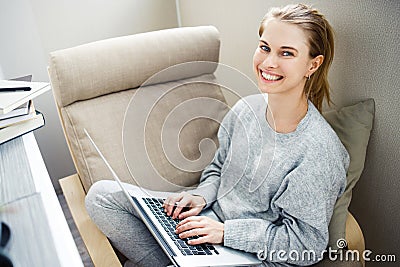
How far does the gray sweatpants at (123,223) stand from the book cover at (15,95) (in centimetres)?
33

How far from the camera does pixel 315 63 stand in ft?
3.41

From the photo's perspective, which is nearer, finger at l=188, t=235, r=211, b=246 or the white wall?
finger at l=188, t=235, r=211, b=246

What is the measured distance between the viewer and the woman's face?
39.6 inches

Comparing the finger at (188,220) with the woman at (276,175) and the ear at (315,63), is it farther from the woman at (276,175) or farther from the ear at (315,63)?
the ear at (315,63)

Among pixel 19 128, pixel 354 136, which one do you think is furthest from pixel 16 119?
pixel 354 136

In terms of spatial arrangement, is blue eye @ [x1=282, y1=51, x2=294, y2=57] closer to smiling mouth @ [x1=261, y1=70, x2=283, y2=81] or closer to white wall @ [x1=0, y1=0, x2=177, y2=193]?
smiling mouth @ [x1=261, y1=70, x2=283, y2=81]

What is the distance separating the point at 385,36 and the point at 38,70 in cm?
148

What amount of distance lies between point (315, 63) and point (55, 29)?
1296 mm

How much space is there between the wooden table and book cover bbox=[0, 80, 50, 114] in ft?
0.40

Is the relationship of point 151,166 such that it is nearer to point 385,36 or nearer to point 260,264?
point 260,264

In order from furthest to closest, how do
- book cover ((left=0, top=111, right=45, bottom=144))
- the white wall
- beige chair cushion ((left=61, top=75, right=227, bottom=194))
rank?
the white wall < beige chair cushion ((left=61, top=75, right=227, bottom=194)) < book cover ((left=0, top=111, right=45, bottom=144))

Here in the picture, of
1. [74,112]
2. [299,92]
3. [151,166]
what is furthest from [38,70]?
[299,92]

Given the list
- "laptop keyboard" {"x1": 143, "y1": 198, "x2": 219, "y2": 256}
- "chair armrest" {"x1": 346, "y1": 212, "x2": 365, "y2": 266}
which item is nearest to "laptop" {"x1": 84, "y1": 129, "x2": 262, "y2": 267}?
"laptop keyboard" {"x1": 143, "y1": 198, "x2": 219, "y2": 256}

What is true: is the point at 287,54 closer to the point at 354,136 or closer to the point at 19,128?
the point at 354,136
